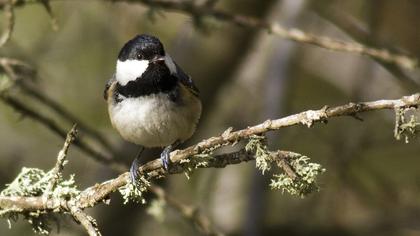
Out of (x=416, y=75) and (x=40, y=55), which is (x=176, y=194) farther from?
(x=416, y=75)

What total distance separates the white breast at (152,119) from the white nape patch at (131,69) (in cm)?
10

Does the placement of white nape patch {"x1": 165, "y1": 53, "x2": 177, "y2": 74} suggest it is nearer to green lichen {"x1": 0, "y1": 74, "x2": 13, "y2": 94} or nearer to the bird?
the bird

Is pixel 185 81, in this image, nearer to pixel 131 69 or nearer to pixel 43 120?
pixel 131 69

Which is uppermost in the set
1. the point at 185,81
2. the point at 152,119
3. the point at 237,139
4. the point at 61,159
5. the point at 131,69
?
the point at 185,81

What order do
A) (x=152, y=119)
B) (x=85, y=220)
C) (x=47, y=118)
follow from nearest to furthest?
1. (x=85, y=220)
2. (x=152, y=119)
3. (x=47, y=118)

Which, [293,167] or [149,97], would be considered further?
[149,97]

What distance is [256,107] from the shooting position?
4945 mm

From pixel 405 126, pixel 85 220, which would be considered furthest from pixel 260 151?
pixel 85 220

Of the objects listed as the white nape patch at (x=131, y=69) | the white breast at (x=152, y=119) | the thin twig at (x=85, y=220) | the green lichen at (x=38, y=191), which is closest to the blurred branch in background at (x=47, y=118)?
the white breast at (x=152, y=119)

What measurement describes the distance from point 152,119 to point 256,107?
6.45 feet

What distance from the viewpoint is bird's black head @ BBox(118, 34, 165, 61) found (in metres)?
3.09

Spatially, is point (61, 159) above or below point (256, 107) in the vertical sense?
below

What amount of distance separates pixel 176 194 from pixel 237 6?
1.31 meters

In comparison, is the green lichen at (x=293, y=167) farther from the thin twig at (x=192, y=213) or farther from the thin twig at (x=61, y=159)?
the thin twig at (x=192, y=213)
